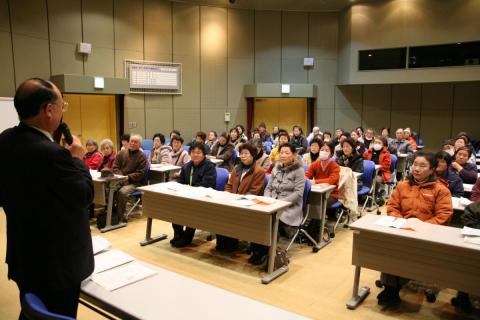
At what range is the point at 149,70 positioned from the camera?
10.7 m

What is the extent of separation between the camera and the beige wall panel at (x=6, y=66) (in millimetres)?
7887

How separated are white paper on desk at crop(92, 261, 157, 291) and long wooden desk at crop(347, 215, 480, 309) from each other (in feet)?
6.13

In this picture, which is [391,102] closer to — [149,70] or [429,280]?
[149,70]

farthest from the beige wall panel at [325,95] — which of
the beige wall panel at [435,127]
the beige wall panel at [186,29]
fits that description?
the beige wall panel at [186,29]

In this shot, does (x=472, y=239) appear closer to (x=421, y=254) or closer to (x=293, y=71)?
(x=421, y=254)

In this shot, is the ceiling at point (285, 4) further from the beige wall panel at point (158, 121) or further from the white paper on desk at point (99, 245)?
the white paper on desk at point (99, 245)

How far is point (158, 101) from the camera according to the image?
35.9 feet

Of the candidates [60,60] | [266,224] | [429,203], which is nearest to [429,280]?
[429,203]

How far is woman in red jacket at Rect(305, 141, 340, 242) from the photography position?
519cm

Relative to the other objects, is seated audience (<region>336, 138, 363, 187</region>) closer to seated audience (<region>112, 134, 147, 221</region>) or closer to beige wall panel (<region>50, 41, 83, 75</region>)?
seated audience (<region>112, 134, 147, 221</region>)

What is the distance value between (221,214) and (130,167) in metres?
2.39

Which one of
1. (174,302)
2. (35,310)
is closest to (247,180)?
(174,302)

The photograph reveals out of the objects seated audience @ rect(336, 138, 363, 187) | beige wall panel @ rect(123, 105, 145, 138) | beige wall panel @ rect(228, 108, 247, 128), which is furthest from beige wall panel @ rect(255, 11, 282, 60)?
seated audience @ rect(336, 138, 363, 187)

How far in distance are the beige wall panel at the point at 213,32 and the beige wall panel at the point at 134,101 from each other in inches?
94.3
